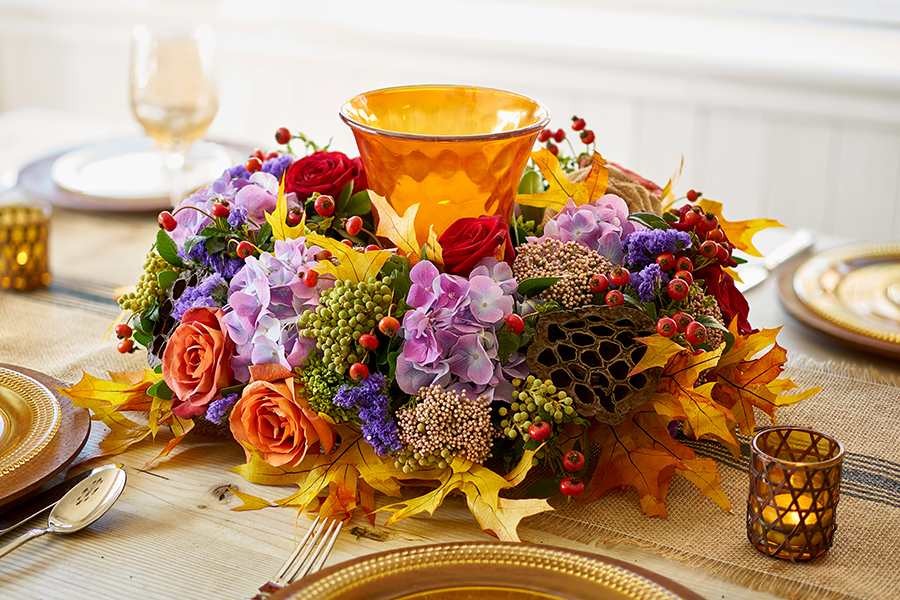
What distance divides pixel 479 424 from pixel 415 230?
19 cm

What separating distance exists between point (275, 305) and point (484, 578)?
0.27 m

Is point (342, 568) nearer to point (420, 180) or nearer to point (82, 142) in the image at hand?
point (420, 180)

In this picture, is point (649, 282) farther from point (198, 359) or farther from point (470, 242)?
point (198, 359)

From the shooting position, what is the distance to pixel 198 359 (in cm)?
70

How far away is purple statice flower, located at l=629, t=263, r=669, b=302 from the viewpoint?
66cm

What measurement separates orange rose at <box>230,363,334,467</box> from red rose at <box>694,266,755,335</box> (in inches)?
13.1

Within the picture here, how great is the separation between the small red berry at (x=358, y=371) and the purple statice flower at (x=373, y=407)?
1 centimetres

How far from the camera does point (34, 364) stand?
875 mm

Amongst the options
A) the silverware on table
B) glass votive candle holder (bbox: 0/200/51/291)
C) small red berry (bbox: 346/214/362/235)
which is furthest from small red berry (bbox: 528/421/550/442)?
glass votive candle holder (bbox: 0/200/51/291)

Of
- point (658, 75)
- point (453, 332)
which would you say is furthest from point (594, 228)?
point (658, 75)

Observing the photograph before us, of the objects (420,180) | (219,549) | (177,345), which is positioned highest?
(420,180)

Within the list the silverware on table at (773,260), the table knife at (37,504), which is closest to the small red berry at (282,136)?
the table knife at (37,504)

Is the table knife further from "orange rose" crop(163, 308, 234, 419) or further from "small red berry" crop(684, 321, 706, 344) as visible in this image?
"small red berry" crop(684, 321, 706, 344)

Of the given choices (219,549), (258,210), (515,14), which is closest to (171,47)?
(258,210)
